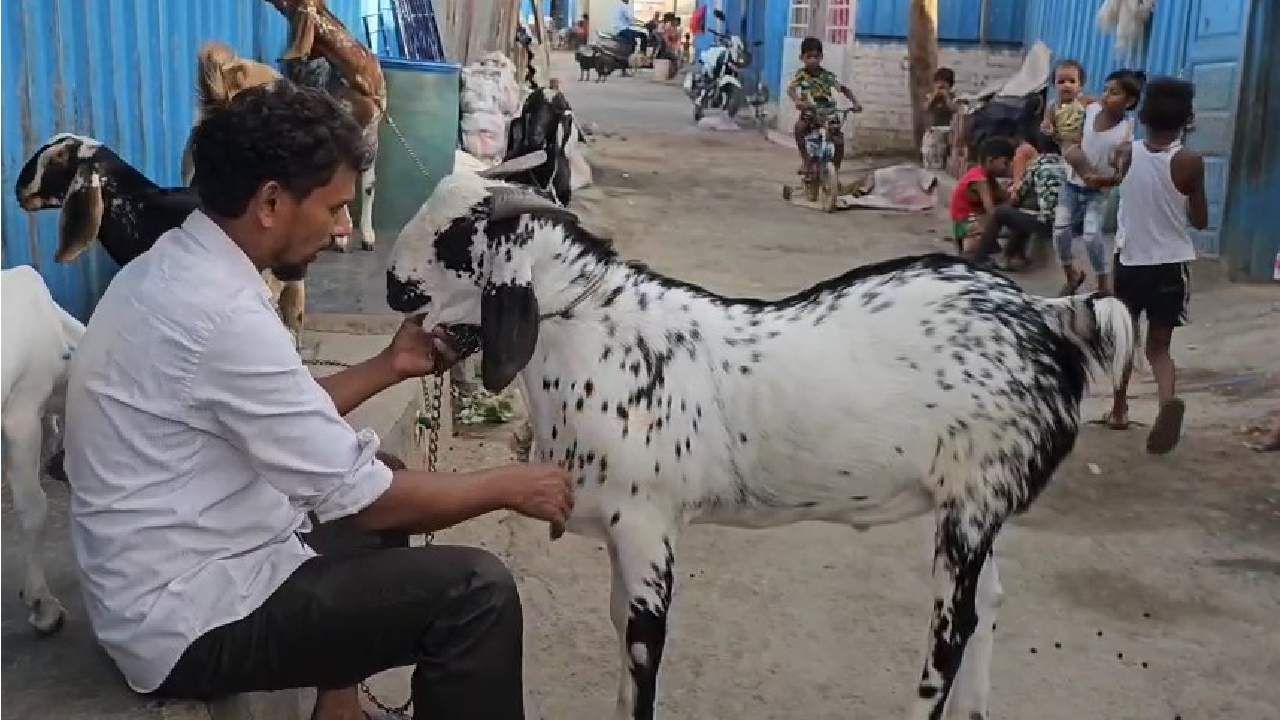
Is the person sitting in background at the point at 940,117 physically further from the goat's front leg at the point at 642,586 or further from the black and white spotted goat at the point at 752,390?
the goat's front leg at the point at 642,586

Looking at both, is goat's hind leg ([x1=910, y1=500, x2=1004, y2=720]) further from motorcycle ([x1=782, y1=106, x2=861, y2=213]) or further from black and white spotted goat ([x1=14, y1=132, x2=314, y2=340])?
motorcycle ([x1=782, y1=106, x2=861, y2=213])

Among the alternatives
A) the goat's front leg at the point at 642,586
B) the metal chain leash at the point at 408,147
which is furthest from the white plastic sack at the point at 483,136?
the goat's front leg at the point at 642,586

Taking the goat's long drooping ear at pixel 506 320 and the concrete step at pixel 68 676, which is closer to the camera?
the concrete step at pixel 68 676

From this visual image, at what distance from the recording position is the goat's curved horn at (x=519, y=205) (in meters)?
2.73

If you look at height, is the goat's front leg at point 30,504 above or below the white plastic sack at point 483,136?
below

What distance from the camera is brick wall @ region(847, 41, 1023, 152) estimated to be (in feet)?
55.4

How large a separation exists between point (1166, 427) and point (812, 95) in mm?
8530

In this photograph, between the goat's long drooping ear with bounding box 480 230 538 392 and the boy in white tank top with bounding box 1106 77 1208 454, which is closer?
the goat's long drooping ear with bounding box 480 230 538 392

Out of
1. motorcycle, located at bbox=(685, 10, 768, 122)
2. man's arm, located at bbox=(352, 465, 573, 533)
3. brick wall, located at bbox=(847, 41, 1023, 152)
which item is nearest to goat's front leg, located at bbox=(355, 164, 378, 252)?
man's arm, located at bbox=(352, 465, 573, 533)

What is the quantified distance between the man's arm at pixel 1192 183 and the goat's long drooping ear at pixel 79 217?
461 centimetres

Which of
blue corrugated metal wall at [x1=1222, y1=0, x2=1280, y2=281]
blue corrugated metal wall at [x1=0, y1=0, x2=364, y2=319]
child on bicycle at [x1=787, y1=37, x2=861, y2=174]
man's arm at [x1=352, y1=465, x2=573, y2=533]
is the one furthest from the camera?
child on bicycle at [x1=787, y1=37, x2=861, y2=174]

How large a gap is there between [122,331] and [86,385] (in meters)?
0.11

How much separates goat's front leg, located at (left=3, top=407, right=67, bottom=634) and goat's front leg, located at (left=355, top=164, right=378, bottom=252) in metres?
4.78

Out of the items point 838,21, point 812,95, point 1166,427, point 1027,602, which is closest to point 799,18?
point 838,21
